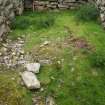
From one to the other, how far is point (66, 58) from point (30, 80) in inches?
66.8

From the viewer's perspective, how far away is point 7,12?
12086mm

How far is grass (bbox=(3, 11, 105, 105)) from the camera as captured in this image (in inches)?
348

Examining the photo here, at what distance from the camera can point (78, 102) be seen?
340 inches

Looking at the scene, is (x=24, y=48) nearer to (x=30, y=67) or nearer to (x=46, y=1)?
(x=30, y=67)

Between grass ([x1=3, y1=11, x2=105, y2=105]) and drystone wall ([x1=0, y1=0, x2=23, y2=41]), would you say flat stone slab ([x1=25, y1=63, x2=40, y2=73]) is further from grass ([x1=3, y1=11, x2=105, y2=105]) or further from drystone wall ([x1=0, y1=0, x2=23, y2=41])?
drystone wall ([x1=0, y1=0, x2=23, y2=41])

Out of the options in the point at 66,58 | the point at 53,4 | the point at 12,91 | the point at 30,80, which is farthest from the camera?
the point at 53,4

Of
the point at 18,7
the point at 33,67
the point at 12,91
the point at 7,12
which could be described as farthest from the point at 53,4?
the point at 12,91

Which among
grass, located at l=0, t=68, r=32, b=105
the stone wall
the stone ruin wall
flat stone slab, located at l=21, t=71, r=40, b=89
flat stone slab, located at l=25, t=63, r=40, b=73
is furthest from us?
the stone wall

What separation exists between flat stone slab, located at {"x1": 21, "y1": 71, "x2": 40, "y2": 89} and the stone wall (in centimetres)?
536

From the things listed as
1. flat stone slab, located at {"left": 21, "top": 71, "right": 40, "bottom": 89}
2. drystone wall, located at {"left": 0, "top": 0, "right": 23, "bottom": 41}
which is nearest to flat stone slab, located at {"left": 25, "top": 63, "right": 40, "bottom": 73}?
flat stone slab, located at {"left": 21, "top": 71, "right": 40, "bottom": 89}

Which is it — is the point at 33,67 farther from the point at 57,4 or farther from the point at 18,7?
the point at 57,4

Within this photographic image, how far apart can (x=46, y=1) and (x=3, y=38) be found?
3.61 meters

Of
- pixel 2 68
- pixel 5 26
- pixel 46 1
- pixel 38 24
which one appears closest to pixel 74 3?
pixel 46 1

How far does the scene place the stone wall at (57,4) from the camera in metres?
→ 13.9
